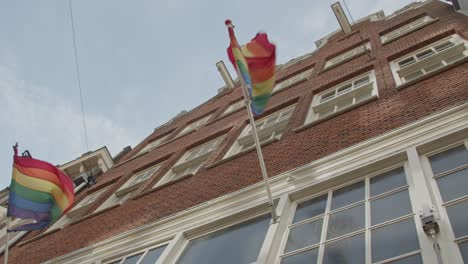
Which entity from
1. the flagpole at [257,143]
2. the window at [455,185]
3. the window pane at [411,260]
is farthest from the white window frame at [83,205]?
the window pane at [411,260]

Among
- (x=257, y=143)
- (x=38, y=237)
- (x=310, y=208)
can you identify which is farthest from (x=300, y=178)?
(x=38, y=237)

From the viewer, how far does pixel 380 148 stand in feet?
24.9

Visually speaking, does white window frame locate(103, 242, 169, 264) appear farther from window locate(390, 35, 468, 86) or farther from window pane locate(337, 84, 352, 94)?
window pane locate(337, 84, 352, 94)

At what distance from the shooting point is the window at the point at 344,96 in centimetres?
1213

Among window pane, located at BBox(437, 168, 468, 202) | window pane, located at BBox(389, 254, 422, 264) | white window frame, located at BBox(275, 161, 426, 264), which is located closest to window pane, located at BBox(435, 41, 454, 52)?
white window frame, located at BBox(275, 161, 426, 264)

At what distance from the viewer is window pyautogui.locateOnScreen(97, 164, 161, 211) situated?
14587 mm

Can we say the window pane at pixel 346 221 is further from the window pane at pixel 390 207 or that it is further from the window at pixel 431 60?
the window at pixel 431 60

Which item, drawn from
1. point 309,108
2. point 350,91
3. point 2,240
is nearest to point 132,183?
point 2,240

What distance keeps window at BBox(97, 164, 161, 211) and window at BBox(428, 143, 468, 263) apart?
31.1ft

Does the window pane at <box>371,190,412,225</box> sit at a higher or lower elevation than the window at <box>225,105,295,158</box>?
lower

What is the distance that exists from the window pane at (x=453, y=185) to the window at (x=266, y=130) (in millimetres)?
6808

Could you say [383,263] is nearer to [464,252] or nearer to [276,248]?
[464,252]

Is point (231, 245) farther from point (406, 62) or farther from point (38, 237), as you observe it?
point (406, 62)

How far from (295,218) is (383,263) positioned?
226cm
